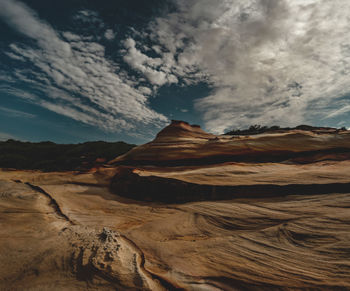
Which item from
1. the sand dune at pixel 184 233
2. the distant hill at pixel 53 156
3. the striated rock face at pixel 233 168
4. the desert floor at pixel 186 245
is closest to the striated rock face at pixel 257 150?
the striated rock face at pixel 233 168

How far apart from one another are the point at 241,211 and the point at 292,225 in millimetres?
794

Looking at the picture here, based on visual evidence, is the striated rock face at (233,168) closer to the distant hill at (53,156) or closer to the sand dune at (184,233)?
the sand dune at (184,233)

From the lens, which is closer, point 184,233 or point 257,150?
point 184,233

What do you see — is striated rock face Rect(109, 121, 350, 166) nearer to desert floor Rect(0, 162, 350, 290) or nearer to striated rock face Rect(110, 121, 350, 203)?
striated rock face Rect(110, 121, 350, 203)

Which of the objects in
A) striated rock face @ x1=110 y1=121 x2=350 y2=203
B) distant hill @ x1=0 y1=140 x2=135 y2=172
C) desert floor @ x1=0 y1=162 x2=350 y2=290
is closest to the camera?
desert floor @ x1=0 y1=162 x2=350 y2=290

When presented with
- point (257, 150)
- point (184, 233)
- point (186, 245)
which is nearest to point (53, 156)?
point (184, 233)

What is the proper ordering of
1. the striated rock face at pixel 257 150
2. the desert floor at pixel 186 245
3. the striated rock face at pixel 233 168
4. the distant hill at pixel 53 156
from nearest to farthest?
the desert floor at pixel 186 245
the striated rock face at pixel 233 168
the striated rock face at pixel 257 150
the distant hill at pixel 53 156

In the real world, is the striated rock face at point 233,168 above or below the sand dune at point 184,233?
above

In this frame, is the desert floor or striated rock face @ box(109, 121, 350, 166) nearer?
the desert floor

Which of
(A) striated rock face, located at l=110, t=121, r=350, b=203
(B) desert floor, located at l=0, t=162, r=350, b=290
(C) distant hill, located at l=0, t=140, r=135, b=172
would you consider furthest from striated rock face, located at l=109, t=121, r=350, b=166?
(C) distant hill, located at l=0, t=140, r=135, b=172

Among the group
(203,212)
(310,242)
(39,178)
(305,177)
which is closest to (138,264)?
(203,212)

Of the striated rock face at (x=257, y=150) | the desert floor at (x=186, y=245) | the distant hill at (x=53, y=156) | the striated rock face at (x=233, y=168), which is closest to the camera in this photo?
the desert floor at (x=186, y=245)

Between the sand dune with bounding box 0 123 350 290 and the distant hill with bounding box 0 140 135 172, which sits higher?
the distant hill with bounding box 0 140 135 172

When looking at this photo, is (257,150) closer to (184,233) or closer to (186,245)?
(184,233)
